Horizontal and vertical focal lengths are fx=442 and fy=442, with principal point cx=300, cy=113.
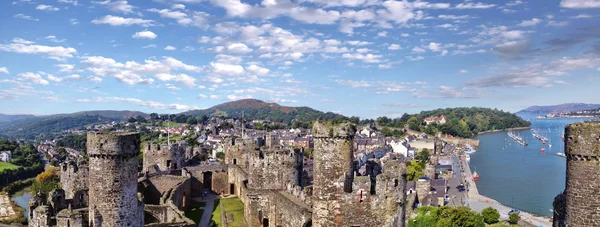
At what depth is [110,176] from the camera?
15.5 metres

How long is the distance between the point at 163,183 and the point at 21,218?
1984 centimetres

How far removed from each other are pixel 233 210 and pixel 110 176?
15861 mm

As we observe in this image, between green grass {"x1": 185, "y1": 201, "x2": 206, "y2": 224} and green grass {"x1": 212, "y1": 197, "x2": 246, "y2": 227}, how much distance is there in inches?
39.5

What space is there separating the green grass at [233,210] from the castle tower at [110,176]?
1159 cm

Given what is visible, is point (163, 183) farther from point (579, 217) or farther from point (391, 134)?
point (391, 134)

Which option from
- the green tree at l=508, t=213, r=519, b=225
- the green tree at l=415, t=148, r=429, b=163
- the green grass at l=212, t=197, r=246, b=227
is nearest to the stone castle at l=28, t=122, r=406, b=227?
the green grass at l=212, t=197, r=246, b=227

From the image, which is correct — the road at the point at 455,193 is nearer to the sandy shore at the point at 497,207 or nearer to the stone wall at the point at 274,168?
the sandy shore at the point at 497,207

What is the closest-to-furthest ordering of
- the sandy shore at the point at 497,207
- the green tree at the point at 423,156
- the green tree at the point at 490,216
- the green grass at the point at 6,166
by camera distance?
the green tree at the point at 490,216 → the sandy shore at the point at 497,207 → the green grass at the point at 6,166 → the green tree at the point at 423,156

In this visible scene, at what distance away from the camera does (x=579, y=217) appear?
33.3 feet

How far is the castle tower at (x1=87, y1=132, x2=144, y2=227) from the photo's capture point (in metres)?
15.4

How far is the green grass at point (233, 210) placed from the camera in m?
27.3

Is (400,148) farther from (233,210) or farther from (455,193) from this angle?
(233,210)

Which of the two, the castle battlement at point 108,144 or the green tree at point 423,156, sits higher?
the castle battlement at point 108,144

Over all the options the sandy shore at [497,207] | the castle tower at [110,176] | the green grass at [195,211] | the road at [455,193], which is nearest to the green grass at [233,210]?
the green grass at [195,211]
